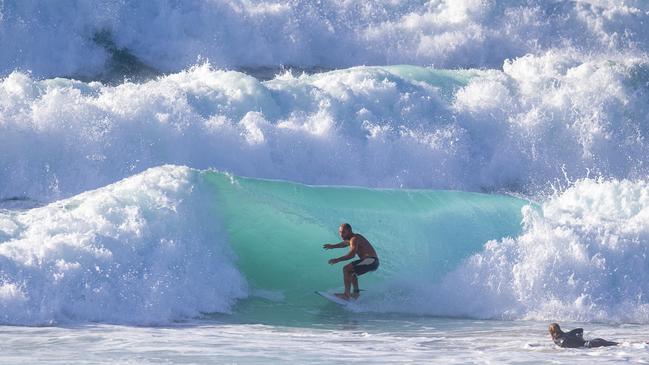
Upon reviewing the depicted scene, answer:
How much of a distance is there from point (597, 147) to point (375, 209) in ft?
28.0

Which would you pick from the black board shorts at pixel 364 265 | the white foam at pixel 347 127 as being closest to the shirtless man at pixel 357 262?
the black board shorts at pixel 364 265

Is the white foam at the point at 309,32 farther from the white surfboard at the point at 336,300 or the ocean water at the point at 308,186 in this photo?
the white surfboard at the point at 336,300

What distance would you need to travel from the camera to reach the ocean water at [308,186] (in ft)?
36.6

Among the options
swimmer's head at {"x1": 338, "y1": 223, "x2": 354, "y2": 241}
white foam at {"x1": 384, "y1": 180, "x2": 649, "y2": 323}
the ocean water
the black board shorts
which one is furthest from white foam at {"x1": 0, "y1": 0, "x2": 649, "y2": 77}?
white foam at {"x1": 384, "y1": 180, "x2": 649, "y2": 323}

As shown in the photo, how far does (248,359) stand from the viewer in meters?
9.62

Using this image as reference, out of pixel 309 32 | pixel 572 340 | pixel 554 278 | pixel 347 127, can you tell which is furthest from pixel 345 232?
pixel 309 32

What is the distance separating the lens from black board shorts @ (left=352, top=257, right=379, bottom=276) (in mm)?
12844

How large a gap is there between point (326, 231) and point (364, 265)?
4.68 ft

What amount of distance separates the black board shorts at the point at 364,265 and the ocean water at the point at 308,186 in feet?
1.40

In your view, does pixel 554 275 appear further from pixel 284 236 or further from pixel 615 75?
pixel 615 75

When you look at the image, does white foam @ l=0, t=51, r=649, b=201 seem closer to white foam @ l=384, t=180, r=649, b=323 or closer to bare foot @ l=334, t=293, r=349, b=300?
bare foot @ l=334, t=293, r=349, b=300

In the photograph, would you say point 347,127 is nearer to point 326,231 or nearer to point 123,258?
point 326,231

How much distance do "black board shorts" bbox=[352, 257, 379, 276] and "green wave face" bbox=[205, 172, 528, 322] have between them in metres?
0.52

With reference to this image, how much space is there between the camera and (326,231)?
14.2m
